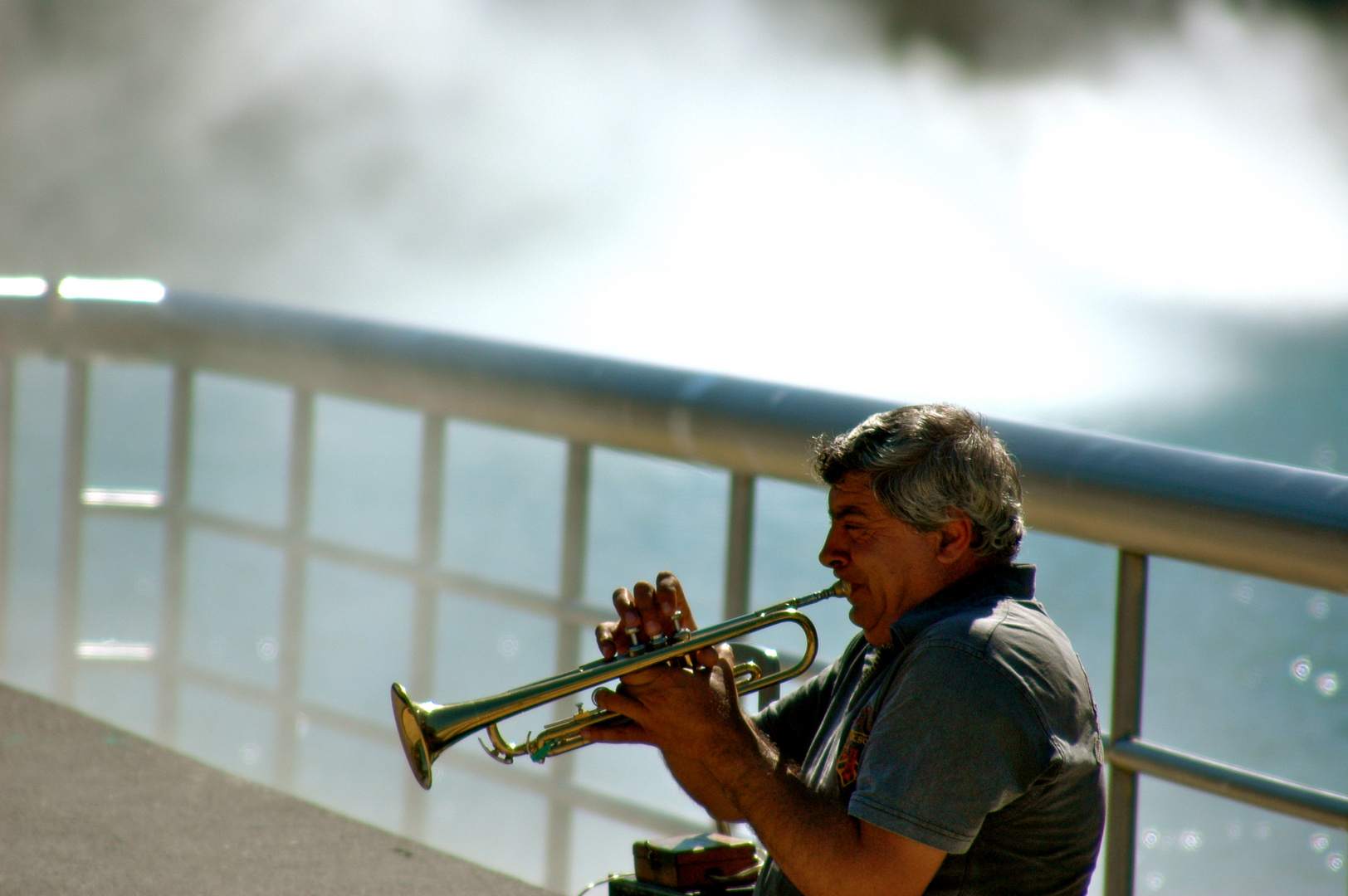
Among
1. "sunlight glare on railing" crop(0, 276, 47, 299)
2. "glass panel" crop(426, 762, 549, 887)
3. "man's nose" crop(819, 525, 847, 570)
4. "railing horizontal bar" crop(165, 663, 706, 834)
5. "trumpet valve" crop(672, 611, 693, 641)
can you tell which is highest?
"sunlight glare on railing" crop(0, 276, 47, 299)

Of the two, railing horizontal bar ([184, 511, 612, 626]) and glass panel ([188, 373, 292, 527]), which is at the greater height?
railing horizontal bar ([184, 511, 612, 626])

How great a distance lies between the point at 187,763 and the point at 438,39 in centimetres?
1588

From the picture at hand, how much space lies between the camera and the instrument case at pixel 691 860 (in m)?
1.32

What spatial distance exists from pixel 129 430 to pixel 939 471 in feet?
55.6

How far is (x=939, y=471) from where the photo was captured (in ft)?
3.86

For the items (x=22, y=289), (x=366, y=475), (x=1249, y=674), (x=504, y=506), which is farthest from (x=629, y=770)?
(x=22, y=289)

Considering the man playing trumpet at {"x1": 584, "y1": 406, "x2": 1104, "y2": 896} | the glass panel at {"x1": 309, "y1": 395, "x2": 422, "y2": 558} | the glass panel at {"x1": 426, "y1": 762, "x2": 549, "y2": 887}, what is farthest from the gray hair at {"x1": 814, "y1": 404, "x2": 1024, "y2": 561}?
the glass panel at {"x1": 309, "y1": 395, "x2": 422, "y2": 558}

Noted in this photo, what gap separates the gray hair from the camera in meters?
1.18

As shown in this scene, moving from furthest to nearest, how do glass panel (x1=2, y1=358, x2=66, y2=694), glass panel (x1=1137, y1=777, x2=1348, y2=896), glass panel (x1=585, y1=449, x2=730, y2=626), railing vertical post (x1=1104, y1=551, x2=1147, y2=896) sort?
glass panel (x1=585, y1=449, x2=730, y2=626), glass panel (x1=1137, y1=777, x2=1348, y2=896), glass panel (x1=2, y1=358, x2=66, y2=694), railing vertical post (x1=1104, y1=551, x2=1147, y2=896)

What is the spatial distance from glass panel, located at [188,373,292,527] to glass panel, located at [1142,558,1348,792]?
900 cm

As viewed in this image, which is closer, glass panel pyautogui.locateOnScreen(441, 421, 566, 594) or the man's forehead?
the man's forehead

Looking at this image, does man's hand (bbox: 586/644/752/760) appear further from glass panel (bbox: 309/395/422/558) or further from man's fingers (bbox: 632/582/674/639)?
glass panel (bbox: 309/395/422/558)

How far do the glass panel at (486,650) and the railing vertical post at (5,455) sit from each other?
9820 millimetres

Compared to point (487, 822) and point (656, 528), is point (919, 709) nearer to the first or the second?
point (487, 822)
